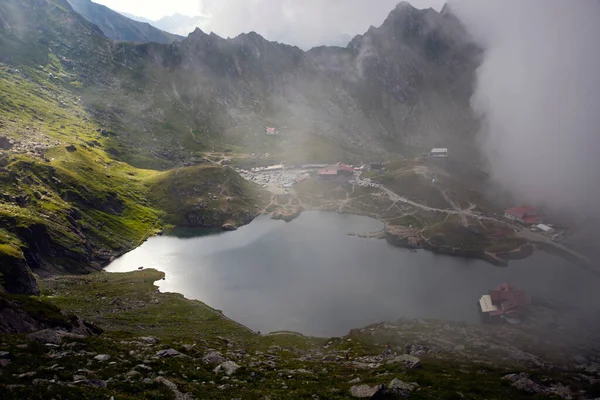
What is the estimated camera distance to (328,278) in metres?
132

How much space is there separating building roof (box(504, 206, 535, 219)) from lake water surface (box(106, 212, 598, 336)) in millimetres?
34499

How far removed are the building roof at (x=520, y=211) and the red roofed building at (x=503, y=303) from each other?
82.5 meters

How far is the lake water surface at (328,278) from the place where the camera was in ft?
365

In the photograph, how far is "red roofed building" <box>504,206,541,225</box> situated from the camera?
17912cm

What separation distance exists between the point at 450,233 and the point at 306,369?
454ft

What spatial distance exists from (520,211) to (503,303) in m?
94.6

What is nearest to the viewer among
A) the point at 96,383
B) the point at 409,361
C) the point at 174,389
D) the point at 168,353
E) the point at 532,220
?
the point at 96,383

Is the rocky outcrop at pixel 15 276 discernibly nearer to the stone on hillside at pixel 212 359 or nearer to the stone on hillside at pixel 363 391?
the stone on hillside at pixel 212 359

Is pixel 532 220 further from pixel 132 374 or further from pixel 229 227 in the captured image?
pixel 132 374

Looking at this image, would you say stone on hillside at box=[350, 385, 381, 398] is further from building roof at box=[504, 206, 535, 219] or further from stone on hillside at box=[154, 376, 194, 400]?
building roof at box=[504, 206, 535, 219]

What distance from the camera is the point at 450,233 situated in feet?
554

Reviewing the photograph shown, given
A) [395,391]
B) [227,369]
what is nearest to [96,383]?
[227,369]

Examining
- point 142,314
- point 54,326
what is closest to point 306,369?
point 54,326

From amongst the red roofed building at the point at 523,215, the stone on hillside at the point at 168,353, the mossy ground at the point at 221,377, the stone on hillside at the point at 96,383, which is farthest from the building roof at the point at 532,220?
the stone on hillside at the point at 96,383
